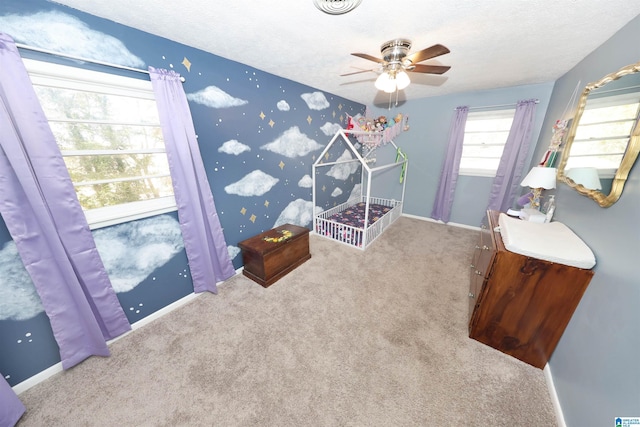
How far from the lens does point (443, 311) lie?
6.50ft

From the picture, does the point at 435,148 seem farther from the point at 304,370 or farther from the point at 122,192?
the point at 122,192

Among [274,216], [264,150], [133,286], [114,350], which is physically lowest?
[114,350]

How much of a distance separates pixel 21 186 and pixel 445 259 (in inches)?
157

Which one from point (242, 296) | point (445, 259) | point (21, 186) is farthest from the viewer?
point (445, 259)

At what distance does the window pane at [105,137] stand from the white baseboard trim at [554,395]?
3396 mm

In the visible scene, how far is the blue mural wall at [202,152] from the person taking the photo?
4.21 ft

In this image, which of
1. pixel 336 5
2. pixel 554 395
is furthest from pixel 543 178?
pixel 336 5

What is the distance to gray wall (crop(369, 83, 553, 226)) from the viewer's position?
130 inches

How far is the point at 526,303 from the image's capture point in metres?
1.42

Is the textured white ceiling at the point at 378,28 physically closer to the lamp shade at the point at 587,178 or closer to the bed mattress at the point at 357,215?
the lamp shade at the point at 587,178

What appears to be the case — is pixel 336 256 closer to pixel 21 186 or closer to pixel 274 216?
pixel 274 216

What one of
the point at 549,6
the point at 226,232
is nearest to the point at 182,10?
the point at 226,232

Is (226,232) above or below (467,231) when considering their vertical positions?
above

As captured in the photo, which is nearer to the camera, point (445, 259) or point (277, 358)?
point (277, 358)
